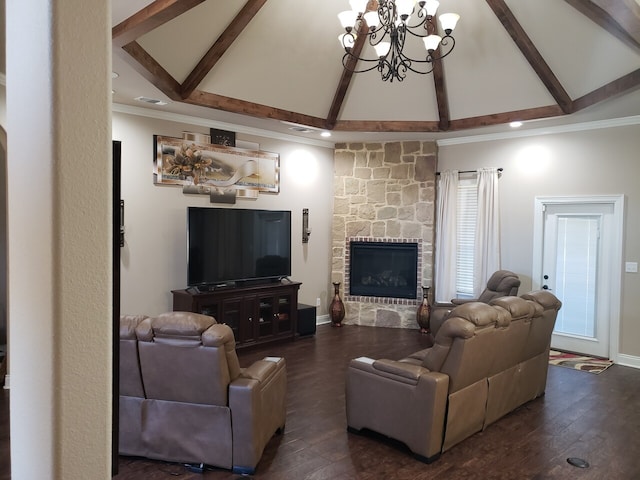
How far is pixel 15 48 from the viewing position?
1194mm

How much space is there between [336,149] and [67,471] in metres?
6.88

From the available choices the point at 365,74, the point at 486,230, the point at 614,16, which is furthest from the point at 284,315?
the point at 614,16

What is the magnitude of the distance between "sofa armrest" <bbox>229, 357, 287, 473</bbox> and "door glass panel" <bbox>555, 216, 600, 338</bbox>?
185 inches

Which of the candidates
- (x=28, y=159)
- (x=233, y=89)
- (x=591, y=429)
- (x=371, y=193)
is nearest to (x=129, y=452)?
(x=28, y=159)

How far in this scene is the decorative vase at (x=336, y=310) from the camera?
295 inches

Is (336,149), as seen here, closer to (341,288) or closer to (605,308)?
(341,288)

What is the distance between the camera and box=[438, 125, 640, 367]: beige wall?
570 centimetres

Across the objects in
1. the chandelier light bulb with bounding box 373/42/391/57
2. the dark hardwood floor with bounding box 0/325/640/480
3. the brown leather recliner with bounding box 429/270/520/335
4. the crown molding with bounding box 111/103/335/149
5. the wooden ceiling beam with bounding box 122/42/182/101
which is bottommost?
the dark hardwood floor with bounding box 0/325/640/480

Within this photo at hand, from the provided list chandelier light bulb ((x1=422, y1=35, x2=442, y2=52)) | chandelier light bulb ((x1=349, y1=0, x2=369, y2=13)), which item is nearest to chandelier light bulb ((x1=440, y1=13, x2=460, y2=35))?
chandelier light bulb ((x1=422, y1=35, x2=442, y2=52))

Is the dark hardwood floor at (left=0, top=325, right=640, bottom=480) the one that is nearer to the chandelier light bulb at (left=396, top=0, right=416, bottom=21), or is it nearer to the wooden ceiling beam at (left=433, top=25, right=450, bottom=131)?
the chandelier light bulb at (left=396, top=0, right=416, bottom=21)

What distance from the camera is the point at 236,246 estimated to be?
612 cm

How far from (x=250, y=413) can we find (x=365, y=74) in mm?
4475

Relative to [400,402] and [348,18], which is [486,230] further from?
[400,402]

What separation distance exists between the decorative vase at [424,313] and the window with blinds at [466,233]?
0.50 metres
